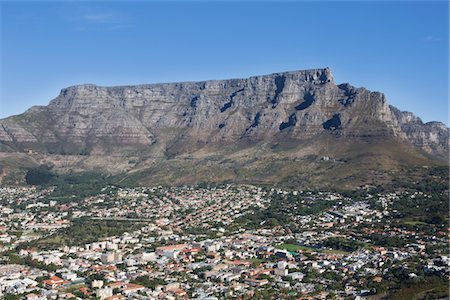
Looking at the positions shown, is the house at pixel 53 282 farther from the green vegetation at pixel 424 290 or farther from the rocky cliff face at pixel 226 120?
the rocky cliff face at pixel 226 120

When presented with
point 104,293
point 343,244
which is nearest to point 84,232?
point 104,293

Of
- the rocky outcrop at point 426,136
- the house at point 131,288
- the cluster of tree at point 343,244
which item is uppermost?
the rocky outcrop at point 426,136

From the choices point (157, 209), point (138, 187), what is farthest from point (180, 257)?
point (138, 187)

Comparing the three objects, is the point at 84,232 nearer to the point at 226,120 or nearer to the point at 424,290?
the point at 424,290

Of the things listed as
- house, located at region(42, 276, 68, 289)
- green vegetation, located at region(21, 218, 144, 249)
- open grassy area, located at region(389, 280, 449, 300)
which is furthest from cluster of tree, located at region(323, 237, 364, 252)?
house, located at region(42, 276, 68, 289)

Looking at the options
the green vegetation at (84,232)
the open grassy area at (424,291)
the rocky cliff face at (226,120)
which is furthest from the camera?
the rocky cliff face at (226,120)

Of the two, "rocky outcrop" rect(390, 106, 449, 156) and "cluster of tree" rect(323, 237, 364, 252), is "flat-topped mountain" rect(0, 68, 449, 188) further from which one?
"cluster of tree" rect(323, 237, 364, 252)

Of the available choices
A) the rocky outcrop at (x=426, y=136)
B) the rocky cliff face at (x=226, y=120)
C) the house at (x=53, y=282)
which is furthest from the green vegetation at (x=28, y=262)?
the rocky outcrop at (x=426, y=136)
